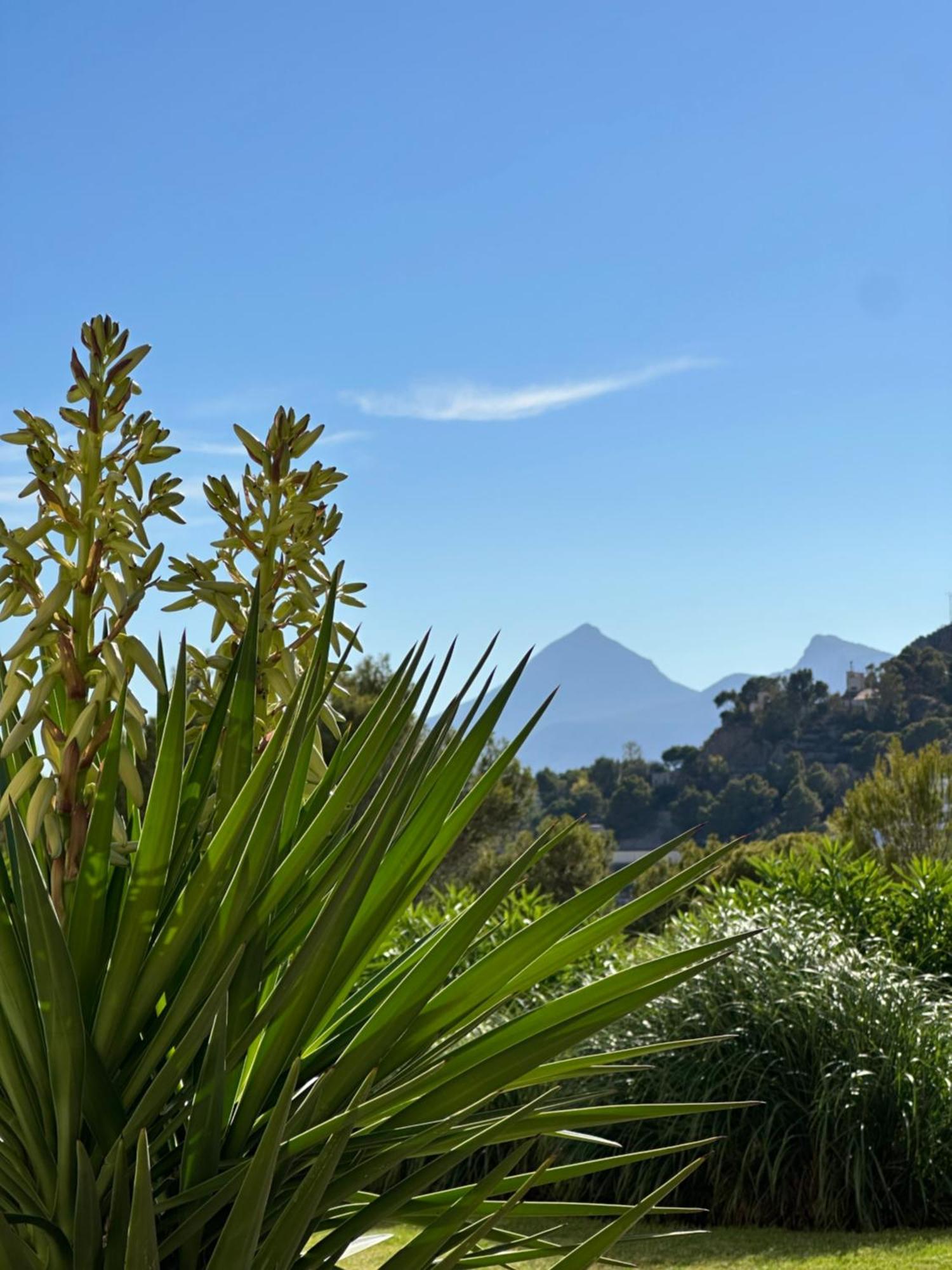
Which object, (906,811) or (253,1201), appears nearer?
(253,1201)

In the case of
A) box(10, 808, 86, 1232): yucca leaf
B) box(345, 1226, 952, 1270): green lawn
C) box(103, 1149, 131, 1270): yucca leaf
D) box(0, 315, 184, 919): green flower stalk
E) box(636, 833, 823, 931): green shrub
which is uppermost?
box(0, 315, 184, 919): green flower stalk

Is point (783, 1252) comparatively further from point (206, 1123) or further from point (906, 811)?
point (906, 811)

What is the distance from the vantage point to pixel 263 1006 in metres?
1.80

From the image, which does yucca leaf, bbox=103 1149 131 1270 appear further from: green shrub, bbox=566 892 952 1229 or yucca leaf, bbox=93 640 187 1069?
green shrub, bbox=566 892 952 1229

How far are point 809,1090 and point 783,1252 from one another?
821 mm

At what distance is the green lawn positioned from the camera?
5047mm

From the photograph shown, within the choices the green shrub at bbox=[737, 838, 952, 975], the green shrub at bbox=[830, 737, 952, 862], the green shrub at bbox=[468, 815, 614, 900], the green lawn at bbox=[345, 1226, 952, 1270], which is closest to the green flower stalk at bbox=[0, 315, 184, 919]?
the green lawn at bbox=[345, 1226, 952, 1270]

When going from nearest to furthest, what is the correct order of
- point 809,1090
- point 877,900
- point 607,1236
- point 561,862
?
point 607,1236
point 809,1090
point 877,900
point 561,862

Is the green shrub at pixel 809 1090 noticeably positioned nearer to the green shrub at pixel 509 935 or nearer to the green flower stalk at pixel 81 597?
the green shrub at pixel 509 935

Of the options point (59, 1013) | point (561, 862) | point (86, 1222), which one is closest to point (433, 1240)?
point (86, 1222)

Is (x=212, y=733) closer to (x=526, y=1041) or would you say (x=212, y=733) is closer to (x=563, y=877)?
(x=526, y=1041)

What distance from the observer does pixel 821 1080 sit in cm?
591

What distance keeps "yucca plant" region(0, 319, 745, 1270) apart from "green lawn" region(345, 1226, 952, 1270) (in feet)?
11.7

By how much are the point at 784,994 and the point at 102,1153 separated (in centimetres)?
518
